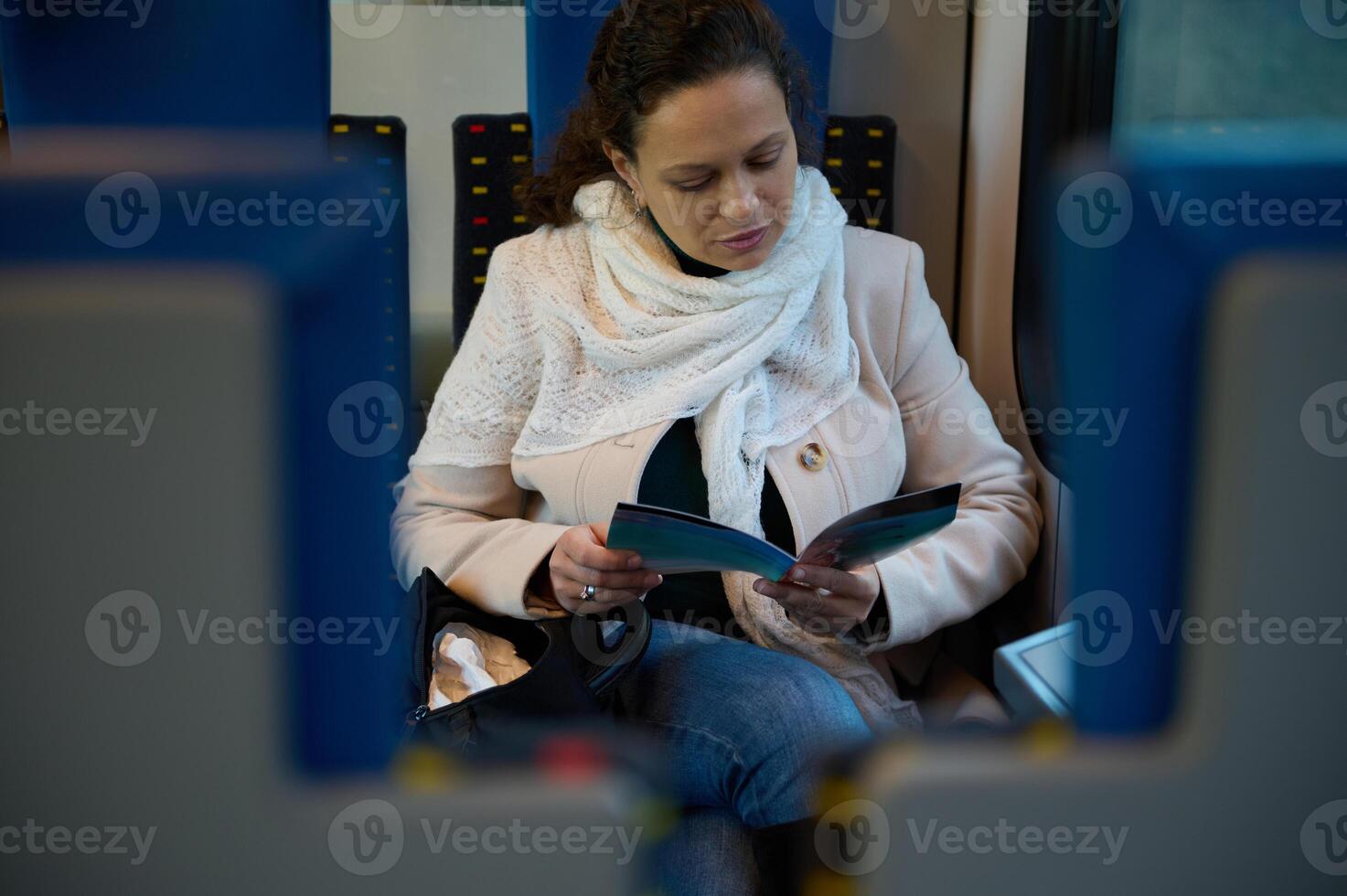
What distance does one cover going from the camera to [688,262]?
65.1 inches

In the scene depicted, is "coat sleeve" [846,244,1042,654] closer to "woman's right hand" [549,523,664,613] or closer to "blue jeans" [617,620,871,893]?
"blue jeans" [617,620,871,893]

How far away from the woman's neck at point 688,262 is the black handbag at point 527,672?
0.48 metres

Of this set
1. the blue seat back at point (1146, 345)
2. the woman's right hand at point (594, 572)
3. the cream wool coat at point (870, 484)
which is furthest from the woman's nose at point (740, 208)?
the blue seat back at point (1146, 345)

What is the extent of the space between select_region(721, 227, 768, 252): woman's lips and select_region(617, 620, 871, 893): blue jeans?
20.3 inches

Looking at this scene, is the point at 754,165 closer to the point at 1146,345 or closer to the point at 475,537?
the point at 475,537

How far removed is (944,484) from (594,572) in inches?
22.1

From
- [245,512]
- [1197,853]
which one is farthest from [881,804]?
[245,512]

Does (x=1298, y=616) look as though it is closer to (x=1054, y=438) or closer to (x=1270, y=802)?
(x=1270, y=802)

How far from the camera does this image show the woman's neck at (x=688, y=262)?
1.64 metres

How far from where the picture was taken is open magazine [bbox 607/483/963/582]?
3.55ft

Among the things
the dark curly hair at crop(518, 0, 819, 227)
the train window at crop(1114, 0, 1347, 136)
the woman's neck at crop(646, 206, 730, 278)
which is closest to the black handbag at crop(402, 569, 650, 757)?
the woman's neck at crop(646, 206, 730, 278)

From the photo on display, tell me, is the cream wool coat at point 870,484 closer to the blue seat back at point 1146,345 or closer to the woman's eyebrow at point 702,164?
the woman's eyebrow at point 702,164

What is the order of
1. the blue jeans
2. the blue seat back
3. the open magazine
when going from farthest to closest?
the blue jeans
the open magazine
the blue seat back

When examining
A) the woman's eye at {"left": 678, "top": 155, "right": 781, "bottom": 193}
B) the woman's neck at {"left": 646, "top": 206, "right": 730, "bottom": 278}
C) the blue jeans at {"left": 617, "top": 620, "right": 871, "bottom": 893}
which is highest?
the woman's eye at {"left": 678, "top": 155, "right": 781, "bottom": 193}
